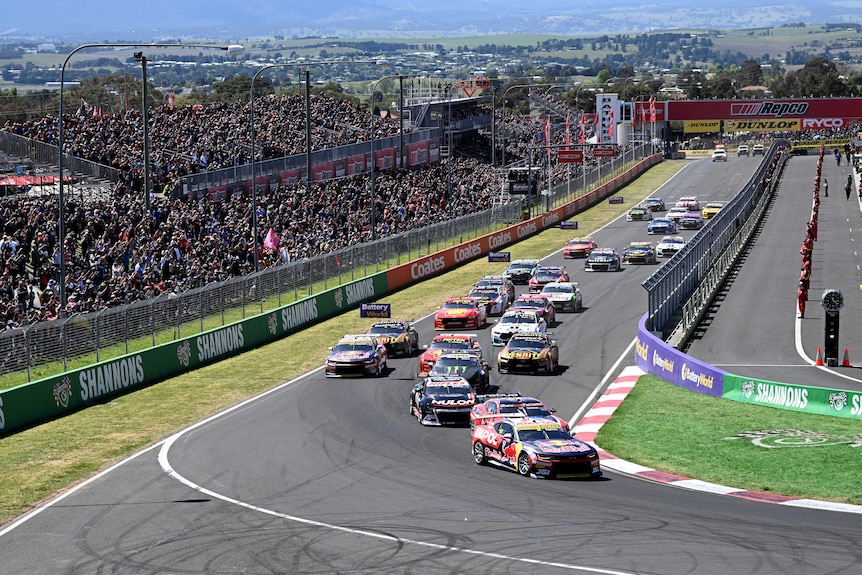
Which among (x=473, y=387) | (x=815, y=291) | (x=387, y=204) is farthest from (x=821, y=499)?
(x=387, y=204)

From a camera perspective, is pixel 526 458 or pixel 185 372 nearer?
pixel 526 458

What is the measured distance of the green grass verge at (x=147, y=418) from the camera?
28.2 meters

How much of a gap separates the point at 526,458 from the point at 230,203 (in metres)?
37.9

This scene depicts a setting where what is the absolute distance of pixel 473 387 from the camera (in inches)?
1478

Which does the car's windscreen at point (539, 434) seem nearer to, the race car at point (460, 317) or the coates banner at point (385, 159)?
the race car at point (460, 317)

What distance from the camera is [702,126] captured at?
160125 mm

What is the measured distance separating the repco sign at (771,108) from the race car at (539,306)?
114 metres

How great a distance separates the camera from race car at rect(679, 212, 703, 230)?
283 feet

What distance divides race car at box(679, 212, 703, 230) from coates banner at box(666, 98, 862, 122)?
7317cm

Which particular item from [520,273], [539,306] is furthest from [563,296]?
[520,273]

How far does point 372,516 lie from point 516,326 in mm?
24336

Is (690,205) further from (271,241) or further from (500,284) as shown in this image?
(271,241)

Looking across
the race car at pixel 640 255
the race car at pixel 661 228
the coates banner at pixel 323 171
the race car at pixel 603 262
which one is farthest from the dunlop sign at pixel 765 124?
the race car at pixel 603 262

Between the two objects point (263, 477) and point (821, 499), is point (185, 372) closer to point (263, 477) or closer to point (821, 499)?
point (263, 477)
